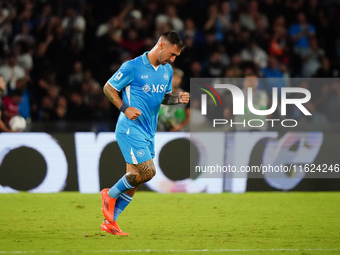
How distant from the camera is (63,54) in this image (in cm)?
1497

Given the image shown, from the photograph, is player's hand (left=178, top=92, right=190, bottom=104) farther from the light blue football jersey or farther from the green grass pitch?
the green grass pitch

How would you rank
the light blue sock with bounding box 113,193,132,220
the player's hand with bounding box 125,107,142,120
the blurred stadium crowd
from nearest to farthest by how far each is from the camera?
the player's hand with bounding box 125,107,142,120 → the light blue sock with bounding box 113,193,132,220 → the blurred stadium crowd

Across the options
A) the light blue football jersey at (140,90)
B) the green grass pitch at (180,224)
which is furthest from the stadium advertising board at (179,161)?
the light blue football jersey at (140,90)

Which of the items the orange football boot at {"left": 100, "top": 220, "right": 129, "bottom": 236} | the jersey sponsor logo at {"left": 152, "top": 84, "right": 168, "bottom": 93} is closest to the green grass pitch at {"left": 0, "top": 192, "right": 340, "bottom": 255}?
Result: the orange football boot at {"left": 100, "top": 220, "right": 129, "bottom": 236}

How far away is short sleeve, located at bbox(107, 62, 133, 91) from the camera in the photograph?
7551mm

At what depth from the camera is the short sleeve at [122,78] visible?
755 cm

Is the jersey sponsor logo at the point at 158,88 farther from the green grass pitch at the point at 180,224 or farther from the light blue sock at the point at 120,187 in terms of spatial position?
the green grass pitch at the point at 180,224

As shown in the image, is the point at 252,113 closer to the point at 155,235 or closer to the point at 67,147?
the point at 67,147

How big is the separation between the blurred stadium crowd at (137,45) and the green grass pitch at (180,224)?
8.40 feet

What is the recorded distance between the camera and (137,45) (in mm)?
14977

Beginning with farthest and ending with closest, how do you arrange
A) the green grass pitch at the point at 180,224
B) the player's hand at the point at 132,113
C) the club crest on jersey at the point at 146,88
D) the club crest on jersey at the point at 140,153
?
the club crest on jersey at the point at 146,88 → the club crest on jersey at the point at 140,153 → the player's hand at the point at 132,113 → the green grass pitch at the point at 180,224

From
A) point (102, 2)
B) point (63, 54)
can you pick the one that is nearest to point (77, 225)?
point (63, 54)

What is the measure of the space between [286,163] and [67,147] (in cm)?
411

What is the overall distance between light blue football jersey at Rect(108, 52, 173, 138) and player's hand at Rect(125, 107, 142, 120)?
0.67ft
